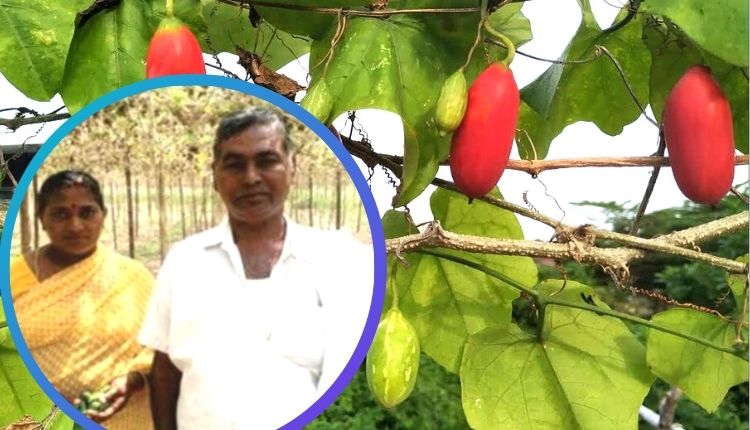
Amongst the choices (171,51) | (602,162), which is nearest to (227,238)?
(171,51)

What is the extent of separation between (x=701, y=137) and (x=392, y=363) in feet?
0.65

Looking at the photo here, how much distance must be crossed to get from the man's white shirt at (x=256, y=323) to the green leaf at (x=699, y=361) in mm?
281

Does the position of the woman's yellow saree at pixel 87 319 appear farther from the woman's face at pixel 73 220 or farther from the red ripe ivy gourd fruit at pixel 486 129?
the red ripe ivy gourd fruit at pixel 486 129

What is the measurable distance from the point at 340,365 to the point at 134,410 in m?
0.08

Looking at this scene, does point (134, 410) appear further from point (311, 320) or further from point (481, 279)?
point (481, 279)

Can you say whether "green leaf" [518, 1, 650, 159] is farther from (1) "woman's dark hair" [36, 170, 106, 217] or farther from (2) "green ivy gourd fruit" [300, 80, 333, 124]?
(1) "woman's dark hair" [36, 170, 106, 217]

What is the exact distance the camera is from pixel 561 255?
473 millimetres

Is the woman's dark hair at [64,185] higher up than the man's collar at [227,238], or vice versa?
the woman's dark hair at [64,185]

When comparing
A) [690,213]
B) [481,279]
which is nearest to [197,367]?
[481,279]

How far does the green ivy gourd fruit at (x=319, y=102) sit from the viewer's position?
401mm

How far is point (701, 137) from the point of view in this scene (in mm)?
420

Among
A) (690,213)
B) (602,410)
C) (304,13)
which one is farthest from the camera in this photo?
(690,213)

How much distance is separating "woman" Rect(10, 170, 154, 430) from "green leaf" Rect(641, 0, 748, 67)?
26 cm

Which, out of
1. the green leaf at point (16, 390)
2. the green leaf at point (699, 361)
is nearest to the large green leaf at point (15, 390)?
the green leaf at point (16, 390)
